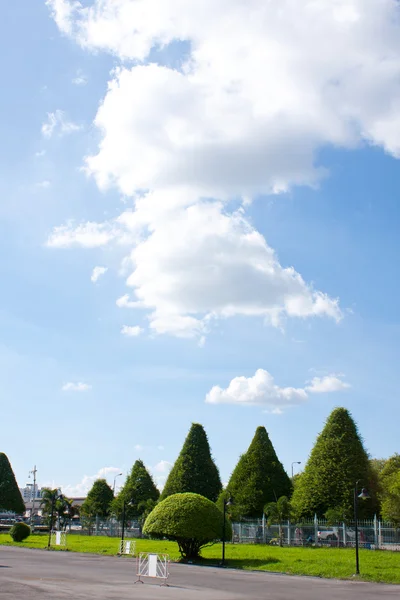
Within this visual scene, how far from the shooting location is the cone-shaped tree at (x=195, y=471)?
59.5 metres

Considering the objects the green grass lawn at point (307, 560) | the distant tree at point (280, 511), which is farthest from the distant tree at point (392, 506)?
the distant tree at point (280, 511)

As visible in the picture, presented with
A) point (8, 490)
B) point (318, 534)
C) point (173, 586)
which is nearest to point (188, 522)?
point (173, 586)

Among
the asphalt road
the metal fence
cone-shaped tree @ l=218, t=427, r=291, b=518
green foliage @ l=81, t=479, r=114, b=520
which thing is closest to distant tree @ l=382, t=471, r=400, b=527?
the metal fence

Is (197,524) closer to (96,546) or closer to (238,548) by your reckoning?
(238,548)

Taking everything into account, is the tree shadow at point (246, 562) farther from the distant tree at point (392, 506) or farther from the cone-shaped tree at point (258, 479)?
the cone-shaped tree at point (258, 479)

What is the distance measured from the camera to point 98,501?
243ft

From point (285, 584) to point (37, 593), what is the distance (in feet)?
35.9

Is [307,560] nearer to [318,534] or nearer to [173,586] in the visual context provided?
[173,586]

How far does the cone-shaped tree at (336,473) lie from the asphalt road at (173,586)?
18743 mm

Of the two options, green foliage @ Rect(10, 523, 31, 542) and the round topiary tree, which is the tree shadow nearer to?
the round topiary tree

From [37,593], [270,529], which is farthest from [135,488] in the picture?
[37,593]

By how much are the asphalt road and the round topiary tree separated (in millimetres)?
2157

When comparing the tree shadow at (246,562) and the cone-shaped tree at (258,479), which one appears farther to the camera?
the cone-shaped tree at (258,479)

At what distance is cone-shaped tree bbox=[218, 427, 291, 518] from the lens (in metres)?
54.5
